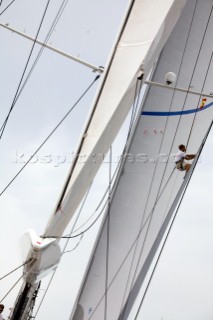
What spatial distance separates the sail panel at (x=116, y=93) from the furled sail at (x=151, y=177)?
1636mm

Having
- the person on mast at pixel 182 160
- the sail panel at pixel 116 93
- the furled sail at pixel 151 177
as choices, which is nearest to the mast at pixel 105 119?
the sail panel at pixel 116 93

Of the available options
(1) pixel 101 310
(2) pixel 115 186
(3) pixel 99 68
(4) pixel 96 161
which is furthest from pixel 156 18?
(1) pixel 101 310

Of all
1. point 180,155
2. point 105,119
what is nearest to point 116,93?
point 105,119

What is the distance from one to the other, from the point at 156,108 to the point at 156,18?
9.51ft

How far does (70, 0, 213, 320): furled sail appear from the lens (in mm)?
6141

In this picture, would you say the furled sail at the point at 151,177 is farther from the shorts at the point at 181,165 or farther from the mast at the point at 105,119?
the mast at the point at 105,119

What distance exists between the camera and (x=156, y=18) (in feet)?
16.1

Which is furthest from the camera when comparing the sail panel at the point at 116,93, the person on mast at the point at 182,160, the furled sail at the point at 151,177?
the person on mast at the point at 182,160

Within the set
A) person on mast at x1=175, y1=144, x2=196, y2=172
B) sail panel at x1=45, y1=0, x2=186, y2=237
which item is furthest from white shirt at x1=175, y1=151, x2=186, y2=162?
sail panel at x1=45, y1=0, x2=186, y2=237

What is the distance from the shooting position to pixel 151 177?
7250 millimetres

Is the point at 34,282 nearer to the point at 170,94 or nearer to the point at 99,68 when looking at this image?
the point at 99,68

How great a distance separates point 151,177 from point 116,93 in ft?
9.08

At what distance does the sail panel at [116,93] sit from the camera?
4.46 metres

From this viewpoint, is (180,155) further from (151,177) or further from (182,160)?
(151,177)
